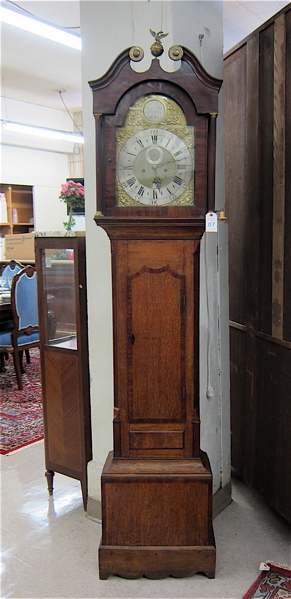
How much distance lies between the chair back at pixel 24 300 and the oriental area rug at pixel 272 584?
9.20ft

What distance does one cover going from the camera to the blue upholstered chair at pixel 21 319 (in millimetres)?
4012

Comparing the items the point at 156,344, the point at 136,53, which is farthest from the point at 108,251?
the point at 136,53

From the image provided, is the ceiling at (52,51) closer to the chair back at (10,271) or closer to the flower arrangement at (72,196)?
the flower arrangement at (72,196)

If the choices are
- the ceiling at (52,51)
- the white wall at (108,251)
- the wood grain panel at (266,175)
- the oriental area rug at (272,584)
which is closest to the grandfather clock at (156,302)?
the oriental area rug at (272,584)

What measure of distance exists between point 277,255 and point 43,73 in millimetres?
4807

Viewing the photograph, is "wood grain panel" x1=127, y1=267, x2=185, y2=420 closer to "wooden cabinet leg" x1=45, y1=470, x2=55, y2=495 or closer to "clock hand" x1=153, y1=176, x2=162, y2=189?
"clock hand" x1=153, y1=176, x2=162, y2=189

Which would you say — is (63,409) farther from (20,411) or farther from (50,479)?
(20,411)

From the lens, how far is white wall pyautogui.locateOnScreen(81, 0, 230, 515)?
6.48 feet

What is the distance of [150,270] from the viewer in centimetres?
178

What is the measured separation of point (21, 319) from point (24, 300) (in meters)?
0.16

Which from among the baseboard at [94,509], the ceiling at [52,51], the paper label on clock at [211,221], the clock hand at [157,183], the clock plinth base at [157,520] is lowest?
the baseboard at [94,509]

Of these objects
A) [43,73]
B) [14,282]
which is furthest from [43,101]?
[14,282]

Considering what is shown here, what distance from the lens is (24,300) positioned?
412cm

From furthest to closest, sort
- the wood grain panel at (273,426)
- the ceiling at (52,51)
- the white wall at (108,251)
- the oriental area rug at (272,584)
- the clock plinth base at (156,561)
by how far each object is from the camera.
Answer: the ceiling at (52,51) → the wood grain panel at (273,426) → the white wall at (108,251) → the clock plinth base at (156,561) → the oriental area rug at (272,584)
